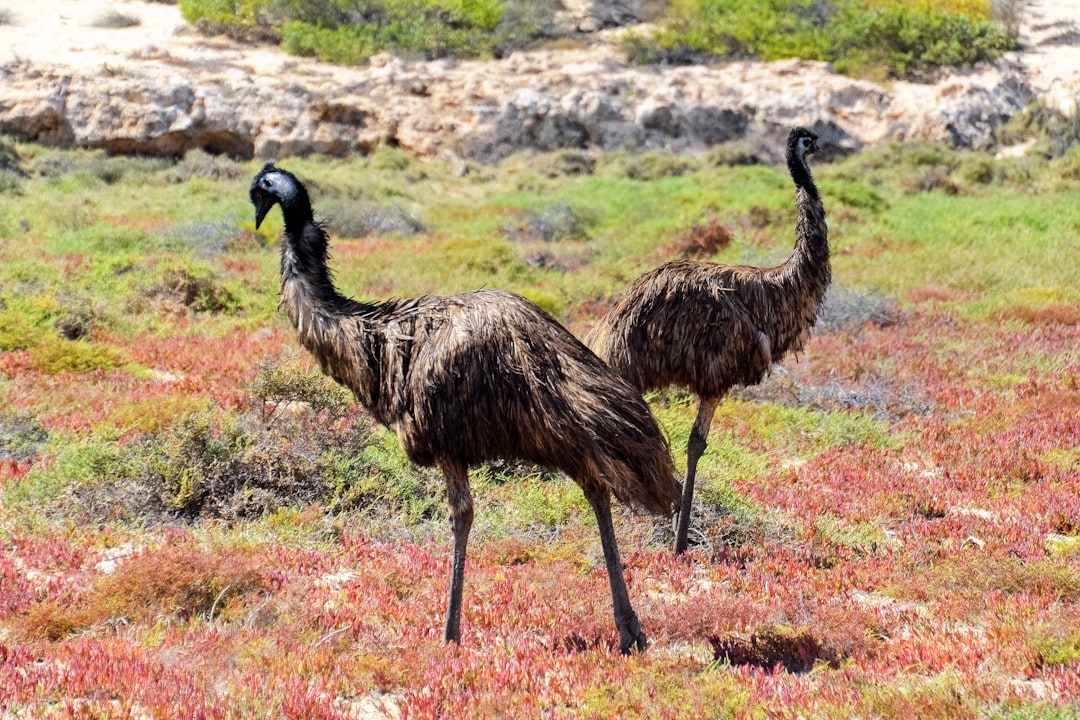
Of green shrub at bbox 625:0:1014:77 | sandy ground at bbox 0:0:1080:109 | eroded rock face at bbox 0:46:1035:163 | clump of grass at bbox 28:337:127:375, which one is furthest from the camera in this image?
green shrub at bbox 625:0:1014:77

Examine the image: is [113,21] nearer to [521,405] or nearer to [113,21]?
[113,21]

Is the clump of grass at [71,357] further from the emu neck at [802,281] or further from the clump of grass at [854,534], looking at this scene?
the clump of grass at [854,534]

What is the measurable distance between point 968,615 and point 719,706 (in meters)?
1.84

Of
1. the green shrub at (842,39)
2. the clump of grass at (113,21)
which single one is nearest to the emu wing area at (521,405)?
the green shrub at (842,39)

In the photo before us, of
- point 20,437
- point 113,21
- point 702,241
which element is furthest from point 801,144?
point 113,21

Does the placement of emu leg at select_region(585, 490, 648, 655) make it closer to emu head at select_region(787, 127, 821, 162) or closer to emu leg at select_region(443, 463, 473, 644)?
emu leg at select_region(443, 463, 473, 644)

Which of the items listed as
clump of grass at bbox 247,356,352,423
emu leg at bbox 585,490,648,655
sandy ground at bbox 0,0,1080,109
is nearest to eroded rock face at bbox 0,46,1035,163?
sandy ground at bbox 0,0,1080,109

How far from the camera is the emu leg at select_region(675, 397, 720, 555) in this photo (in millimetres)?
6324

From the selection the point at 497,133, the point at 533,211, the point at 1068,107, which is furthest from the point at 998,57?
the point at 533,211

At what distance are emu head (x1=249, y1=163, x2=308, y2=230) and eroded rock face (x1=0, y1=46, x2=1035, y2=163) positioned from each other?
26712 mm

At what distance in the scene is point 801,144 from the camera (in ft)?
24.4

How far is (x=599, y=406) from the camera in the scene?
14.5 ft

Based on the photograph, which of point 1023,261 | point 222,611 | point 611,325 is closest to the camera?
point 222,611

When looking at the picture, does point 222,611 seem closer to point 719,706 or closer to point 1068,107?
point 719,706
